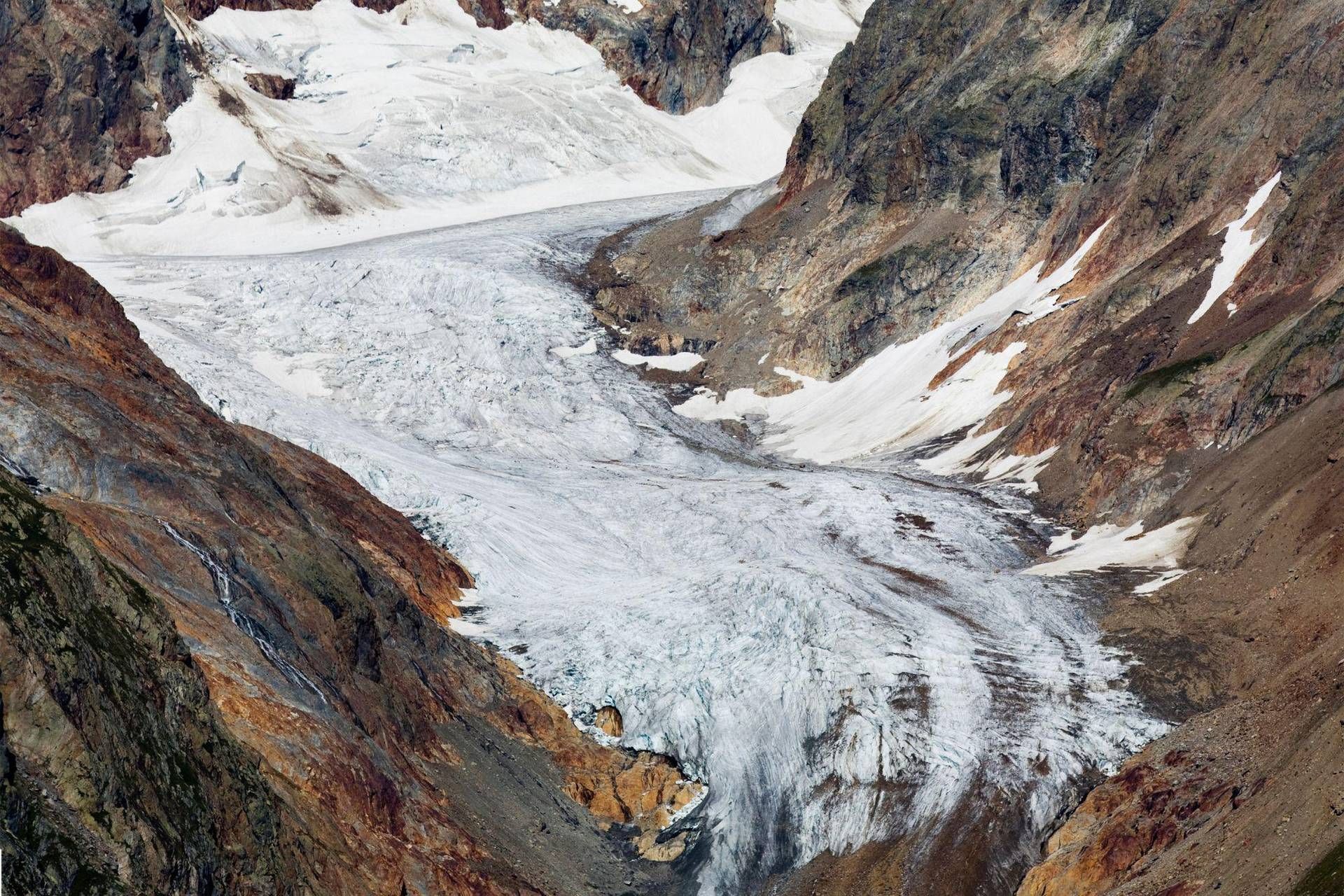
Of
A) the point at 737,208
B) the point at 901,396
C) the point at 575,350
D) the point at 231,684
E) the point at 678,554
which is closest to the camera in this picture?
the point at 231,684

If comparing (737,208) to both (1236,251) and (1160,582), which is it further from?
(1160,582)

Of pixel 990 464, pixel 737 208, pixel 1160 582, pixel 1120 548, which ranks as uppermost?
pixel 737 208

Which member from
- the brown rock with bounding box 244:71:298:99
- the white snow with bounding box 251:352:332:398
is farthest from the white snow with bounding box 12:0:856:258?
the white snow with bounding box 251:352:332:398

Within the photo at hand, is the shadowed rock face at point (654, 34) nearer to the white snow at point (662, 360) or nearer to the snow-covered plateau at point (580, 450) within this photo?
the snow-covered plateau at point (580, 450)

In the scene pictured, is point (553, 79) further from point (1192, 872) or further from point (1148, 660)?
point (1192, 872)

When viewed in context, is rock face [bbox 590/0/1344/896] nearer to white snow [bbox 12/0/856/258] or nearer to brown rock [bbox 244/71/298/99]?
white snow [bbox 12/0/856/258]

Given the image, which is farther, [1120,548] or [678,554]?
[678,554]

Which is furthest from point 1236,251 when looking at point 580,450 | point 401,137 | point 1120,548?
point 401,137
